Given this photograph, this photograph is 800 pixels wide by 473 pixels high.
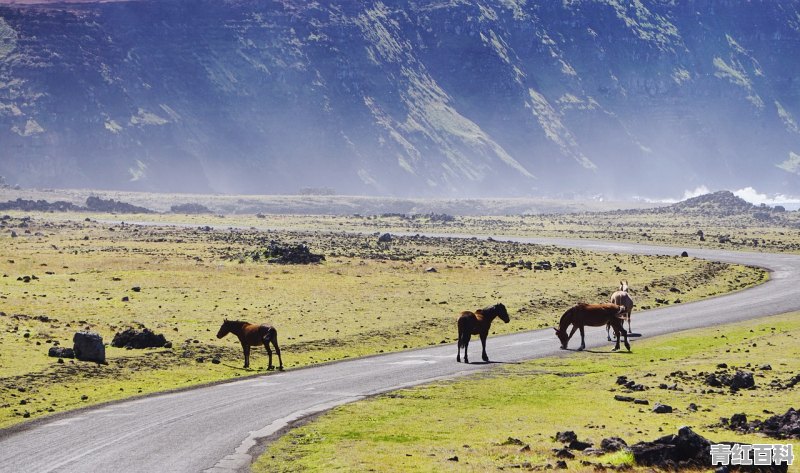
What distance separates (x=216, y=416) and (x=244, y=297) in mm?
37416

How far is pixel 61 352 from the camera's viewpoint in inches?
1738

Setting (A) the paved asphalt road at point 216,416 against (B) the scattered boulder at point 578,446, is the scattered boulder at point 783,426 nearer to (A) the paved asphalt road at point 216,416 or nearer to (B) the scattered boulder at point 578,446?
(B) the scattered boulder at point 578,446

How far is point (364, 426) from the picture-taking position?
31.9 metres

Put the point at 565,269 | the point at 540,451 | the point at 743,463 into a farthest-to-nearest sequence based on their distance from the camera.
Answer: the point at 565,269, the point at 540,451, the point at 743,463

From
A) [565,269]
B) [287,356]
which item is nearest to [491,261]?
[565,269]

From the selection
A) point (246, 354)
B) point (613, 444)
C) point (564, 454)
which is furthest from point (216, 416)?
point (613, 444)

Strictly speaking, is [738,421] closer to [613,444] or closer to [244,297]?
[613,444]

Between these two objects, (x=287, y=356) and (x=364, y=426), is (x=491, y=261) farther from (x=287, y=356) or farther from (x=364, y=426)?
(x=364, y=426)

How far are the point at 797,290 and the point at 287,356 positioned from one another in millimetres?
49951

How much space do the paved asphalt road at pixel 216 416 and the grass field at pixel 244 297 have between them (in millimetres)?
2748

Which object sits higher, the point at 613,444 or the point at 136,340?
the point at 136,340

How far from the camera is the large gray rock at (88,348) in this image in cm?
4375

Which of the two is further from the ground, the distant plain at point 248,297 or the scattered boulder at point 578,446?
the distant plain at point 248,297

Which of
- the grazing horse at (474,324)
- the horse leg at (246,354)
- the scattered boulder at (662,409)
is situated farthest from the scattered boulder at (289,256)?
the scattered boulder at (662,409)
